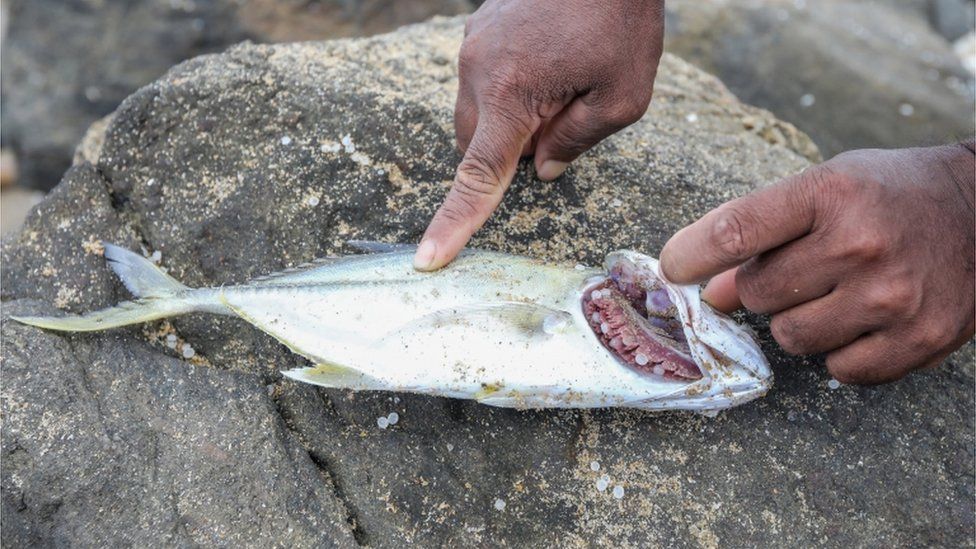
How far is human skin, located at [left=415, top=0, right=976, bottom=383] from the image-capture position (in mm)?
2549

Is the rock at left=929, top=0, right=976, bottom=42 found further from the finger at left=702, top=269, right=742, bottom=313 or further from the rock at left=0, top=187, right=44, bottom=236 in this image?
the rock at left=0, top=187, right=44, bottom=236

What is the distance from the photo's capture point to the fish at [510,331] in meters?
2.70

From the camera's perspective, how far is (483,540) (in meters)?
2.82

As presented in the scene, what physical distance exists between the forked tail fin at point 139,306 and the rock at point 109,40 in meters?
4.79

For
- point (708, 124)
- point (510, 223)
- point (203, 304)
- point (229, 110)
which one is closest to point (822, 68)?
point (708, 124)

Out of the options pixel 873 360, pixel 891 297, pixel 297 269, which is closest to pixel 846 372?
pixel 873 360

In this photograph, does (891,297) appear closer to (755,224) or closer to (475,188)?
(755,224)

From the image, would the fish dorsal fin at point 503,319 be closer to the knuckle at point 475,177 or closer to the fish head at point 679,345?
the fish head at point 679,345

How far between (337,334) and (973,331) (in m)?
2.14

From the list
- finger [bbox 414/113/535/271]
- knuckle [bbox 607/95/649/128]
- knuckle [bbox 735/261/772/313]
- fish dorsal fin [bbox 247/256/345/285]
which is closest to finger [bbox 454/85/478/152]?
finger [bbox 414/113/535/271]

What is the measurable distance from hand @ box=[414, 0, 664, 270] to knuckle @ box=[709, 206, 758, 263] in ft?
2.83

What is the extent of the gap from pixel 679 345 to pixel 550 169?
101 centimetres

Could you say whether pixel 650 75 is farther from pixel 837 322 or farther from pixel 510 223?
pixel 837 322

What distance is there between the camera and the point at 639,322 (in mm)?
2791
